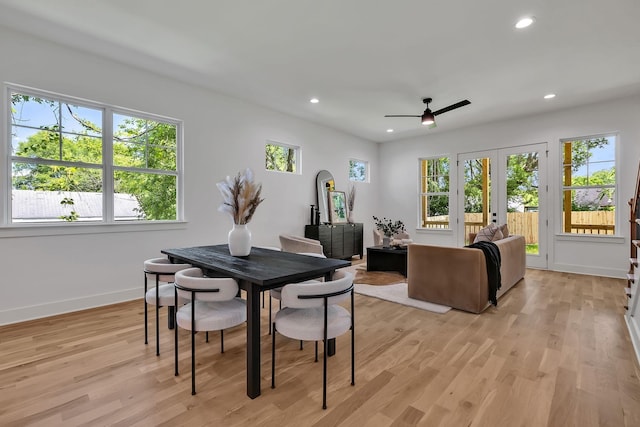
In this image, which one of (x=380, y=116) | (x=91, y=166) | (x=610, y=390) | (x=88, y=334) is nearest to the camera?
(x=610, y=390)

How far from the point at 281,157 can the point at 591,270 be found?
564 cm

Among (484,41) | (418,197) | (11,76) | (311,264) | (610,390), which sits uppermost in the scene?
(484,41)

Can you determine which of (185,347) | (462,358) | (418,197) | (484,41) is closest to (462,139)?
(418,197)

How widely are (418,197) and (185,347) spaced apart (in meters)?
6.03

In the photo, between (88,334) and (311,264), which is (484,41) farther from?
(88,334)

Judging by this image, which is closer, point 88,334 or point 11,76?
point 88,334

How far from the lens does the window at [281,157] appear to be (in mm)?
5398

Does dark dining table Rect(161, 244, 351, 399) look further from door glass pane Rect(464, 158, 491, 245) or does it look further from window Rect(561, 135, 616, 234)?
window Rect(561, 135, 616, 234)

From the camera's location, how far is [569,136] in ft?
17.0

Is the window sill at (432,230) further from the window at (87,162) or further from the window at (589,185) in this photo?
the window at (87,162)

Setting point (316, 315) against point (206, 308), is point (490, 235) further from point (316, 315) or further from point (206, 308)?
point (206, 308)

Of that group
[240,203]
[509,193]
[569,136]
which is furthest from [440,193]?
[240,203]

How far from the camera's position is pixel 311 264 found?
2.22m

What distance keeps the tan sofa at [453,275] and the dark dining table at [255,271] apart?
1630mm
